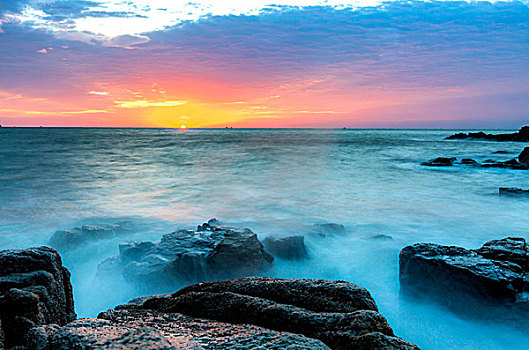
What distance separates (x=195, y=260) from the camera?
245 inches

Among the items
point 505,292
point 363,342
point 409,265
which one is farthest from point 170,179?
point 363,342

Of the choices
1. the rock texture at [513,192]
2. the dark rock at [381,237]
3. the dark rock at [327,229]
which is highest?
the rock texture at [513,192]

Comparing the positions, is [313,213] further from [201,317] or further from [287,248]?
[201,317]

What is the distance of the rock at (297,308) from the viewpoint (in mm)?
2014

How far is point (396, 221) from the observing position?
444 inches

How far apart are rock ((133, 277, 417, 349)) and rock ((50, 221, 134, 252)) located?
6398 mm

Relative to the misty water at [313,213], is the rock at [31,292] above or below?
above

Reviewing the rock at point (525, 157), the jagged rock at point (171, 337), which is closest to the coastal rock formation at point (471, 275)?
the jagged rock at point (171, 337)

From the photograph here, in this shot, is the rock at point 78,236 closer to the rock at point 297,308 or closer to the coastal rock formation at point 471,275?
the rock at point 297,308

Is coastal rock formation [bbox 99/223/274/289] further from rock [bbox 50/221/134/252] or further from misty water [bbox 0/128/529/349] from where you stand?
rock [bbox 50/221/134/252]

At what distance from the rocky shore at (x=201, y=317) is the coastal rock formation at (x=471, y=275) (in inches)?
119

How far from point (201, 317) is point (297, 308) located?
2.42 feet

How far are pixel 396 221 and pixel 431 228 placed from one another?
114 cm

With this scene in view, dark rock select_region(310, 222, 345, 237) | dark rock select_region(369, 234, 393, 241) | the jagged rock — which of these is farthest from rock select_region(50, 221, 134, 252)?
dark rock select_region(369, 234, 393, 241)
